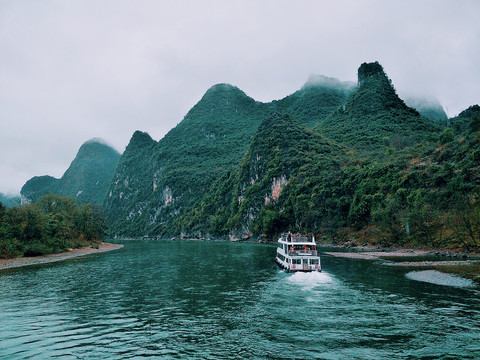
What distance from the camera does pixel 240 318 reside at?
76.0 ft

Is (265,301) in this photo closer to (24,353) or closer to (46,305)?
(24,353)

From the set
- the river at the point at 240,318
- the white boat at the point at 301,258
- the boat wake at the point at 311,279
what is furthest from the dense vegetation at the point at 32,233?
the boat wake at the point at 311,279

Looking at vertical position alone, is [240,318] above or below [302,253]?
below

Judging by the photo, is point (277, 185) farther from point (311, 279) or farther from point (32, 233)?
point (311, 279)

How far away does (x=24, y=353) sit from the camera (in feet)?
56.7

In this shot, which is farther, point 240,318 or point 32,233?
point 32,233

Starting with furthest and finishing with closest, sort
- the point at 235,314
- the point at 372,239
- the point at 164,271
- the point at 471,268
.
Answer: the point at 372,239 < the point at 164,271 < the point at 471,268 < the point at 235,314

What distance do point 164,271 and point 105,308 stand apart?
21075 millimetres

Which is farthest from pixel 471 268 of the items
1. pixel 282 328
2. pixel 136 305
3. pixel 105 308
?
pixel 105 308

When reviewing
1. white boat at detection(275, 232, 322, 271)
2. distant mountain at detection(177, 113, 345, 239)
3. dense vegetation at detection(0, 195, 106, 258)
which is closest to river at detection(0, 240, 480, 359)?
white boat at detection(275, 232, 322, 271)

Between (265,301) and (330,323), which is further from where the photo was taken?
(265,301)

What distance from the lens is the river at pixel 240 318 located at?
17.3 meters

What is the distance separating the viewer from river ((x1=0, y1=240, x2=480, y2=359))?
17266 mm

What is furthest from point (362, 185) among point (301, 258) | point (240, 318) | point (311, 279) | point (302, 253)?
point (240, 318)
